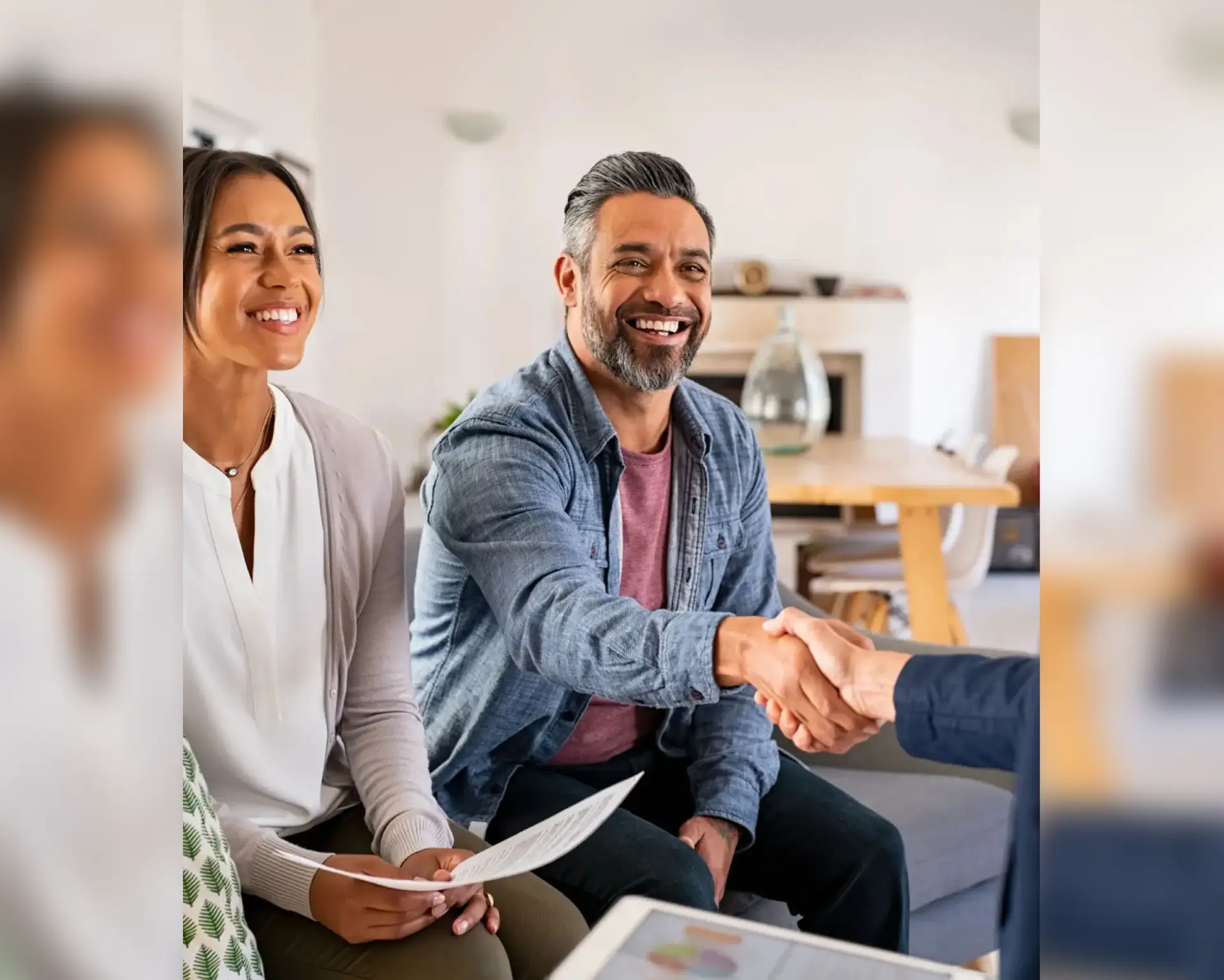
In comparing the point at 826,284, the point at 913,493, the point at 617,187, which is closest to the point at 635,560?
the point at 617,187

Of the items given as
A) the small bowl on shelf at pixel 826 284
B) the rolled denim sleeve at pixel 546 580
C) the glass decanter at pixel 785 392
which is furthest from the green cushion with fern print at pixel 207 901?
the small bowl on shelf at pixel 826 284

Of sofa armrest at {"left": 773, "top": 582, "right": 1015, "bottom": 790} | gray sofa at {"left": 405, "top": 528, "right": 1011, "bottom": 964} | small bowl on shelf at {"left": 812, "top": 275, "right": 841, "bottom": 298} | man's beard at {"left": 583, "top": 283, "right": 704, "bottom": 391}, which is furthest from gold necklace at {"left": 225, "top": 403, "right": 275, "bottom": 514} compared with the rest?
small bowl on shelf at {"left": 812, "top": 275, "right": 841, "bottom": 298}

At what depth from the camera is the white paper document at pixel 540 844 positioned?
1.59 feet

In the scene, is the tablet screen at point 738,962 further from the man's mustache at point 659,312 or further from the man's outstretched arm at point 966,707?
the man's mustache at point 659,312

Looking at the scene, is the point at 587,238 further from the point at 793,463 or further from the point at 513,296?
the point at 513,296

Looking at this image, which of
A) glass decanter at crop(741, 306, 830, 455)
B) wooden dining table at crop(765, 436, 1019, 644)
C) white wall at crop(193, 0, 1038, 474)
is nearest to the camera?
wooden dining table at crop(765, 436, 1019, 644)

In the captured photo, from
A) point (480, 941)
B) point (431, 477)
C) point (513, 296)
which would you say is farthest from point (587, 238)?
point (513, 296)

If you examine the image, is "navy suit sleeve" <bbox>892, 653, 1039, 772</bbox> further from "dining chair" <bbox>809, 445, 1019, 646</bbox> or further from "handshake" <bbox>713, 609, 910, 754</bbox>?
"dining chair" <bbox>809, 445, 1019, 646</bbox>

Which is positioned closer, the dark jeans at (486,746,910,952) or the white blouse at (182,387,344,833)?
the white blouse at (182,387,344,833)

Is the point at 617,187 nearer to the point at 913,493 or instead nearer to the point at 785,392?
the point at 913,493

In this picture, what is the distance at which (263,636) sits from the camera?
621 millimetres
